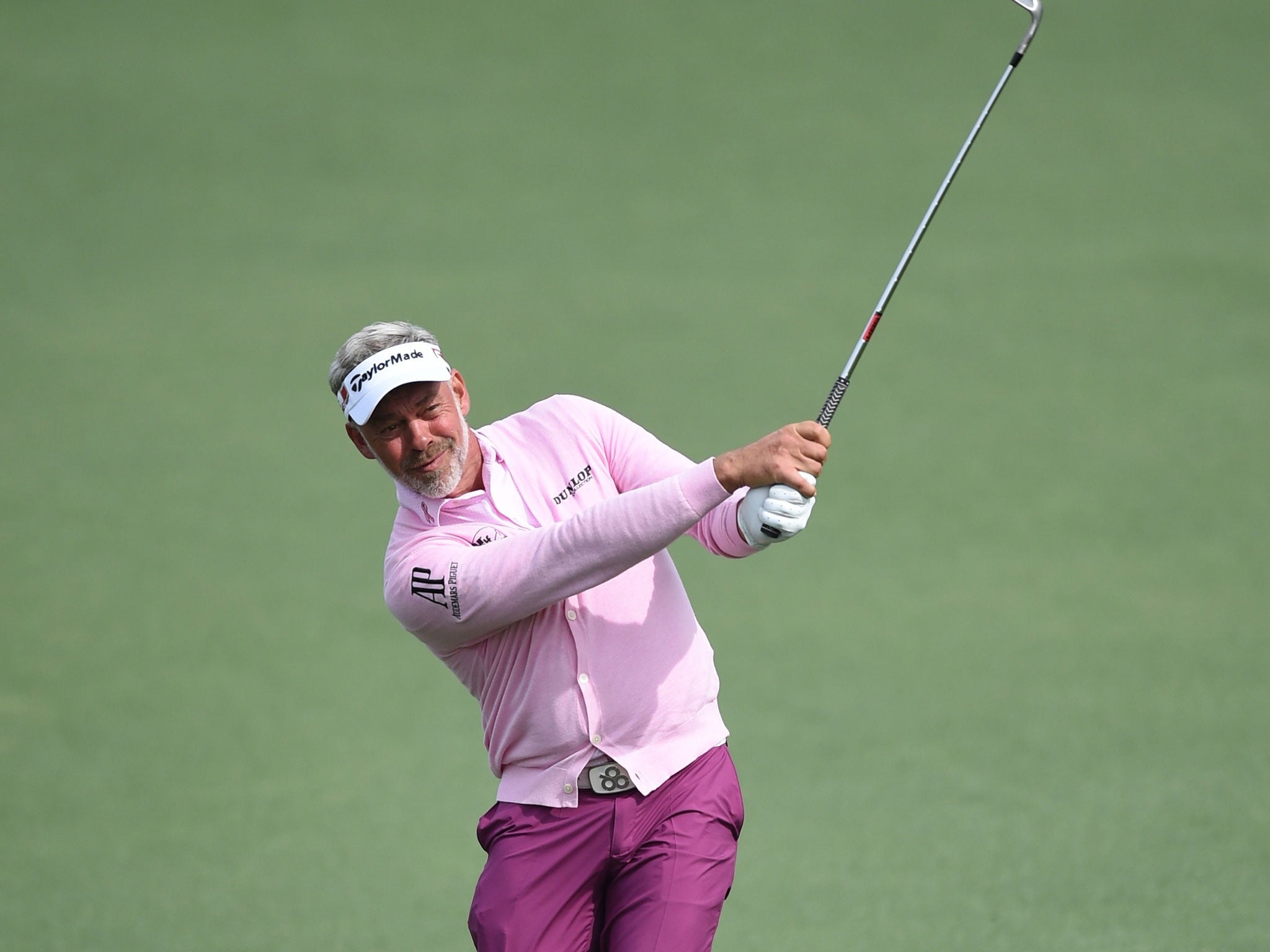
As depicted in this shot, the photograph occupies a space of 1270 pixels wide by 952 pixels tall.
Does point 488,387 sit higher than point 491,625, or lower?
higher

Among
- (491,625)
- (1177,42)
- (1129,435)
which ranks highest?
(1177,42)

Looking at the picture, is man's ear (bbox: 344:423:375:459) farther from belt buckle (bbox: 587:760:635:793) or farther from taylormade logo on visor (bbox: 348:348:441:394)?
belt buckle (bbox: 587:760:635:793)

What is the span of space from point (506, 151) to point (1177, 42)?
2.69 metres

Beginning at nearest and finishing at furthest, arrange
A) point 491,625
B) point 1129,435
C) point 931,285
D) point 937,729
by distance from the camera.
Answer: point 491,625 < point 937,729 < point 1129,435 < point 931,285

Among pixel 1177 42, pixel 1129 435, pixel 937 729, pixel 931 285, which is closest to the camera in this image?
pixel 937 729

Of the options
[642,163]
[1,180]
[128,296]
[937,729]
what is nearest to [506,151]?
[642,163]

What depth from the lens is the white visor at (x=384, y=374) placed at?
250 cm

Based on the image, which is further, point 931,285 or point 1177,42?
point 1177,42

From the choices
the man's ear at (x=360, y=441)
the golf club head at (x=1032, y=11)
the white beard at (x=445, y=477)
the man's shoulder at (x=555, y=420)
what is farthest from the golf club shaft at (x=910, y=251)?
the man's ear at (x=360, y=441)

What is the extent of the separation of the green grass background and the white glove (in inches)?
71.8

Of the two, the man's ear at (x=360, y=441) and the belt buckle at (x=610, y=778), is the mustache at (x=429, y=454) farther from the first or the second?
the belt buckle at (x=610, y=778)

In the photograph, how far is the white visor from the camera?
2498 mm

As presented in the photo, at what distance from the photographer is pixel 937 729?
4.64 meters

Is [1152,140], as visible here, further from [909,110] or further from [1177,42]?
[909,110]
